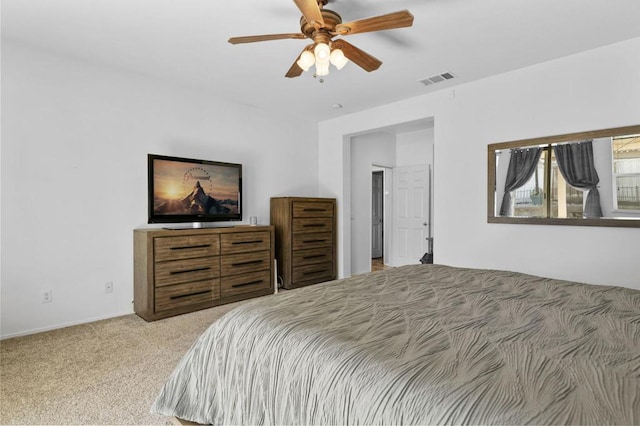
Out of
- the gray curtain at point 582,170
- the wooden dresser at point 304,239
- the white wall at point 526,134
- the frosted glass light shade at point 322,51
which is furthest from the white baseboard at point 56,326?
the gray curtain at point 582,170

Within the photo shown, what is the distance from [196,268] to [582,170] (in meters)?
3.98

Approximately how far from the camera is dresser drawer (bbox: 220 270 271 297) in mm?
3949

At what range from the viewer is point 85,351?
2697 millimetres

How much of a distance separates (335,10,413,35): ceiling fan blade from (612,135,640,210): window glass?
2.31 metres

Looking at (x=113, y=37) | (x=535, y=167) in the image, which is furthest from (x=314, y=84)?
(x=535, y=167)

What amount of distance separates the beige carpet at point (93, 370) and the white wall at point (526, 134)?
3.06m

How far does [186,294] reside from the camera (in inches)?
142

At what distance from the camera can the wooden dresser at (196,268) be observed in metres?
3.39

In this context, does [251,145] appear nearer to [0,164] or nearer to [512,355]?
[0,164]

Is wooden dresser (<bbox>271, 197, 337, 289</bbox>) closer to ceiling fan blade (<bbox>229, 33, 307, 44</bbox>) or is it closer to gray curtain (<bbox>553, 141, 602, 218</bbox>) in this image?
ceiling fan blade (<bbox>229, 33, 307, 44</bbox>)

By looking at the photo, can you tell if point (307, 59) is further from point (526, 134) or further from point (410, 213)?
point (410, 213)

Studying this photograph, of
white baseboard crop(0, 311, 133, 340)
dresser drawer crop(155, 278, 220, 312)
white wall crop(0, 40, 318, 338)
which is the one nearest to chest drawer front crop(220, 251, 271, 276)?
dresser drawer crop(155, 278, 220, 312)

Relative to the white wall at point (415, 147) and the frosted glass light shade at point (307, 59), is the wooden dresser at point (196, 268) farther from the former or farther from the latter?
the white wall at point (415, 147)

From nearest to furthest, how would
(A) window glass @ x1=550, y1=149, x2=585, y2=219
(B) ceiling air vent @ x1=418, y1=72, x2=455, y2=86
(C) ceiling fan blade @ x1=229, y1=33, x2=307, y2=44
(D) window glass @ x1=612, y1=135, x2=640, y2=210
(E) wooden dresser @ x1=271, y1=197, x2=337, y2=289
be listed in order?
(C) ceiling fan blade @ x1=229, y1=33, x2=307, y2=44 → (D) window glass @ x1=612, y1=135, x2=640, y2=210 → (A) window glass @ x1=550, y1=149, x2=585, y2=219 → (B) ceiling air vent @ x1=418, y1=72, x2=455, y2=86 → (E) wooden dresser @ x1=271, y1=197, x2=337, y2=289
